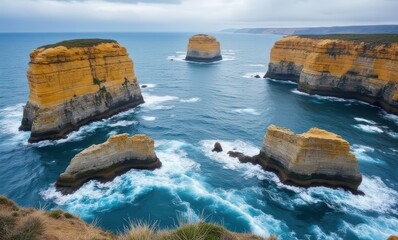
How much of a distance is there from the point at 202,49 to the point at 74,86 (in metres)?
89.2

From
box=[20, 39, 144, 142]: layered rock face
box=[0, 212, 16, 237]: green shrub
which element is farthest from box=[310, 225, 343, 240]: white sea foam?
box=[20, 39, 144, 142]: layered rock face

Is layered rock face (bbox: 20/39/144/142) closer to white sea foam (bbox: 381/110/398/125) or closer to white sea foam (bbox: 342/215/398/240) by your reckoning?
white sea foam (bbox: 342/215/398/240)

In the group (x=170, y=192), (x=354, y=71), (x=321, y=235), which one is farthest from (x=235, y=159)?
(x=354, y=71)

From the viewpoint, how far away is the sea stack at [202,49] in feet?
404

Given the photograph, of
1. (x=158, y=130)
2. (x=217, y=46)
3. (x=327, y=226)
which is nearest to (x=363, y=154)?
(x=327, y=226)

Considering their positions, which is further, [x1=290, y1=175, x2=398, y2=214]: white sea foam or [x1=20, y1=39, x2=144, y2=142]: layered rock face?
[x1=20, y1=39, x2=144, y2=142]: layered rock face

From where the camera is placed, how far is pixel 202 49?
125625 mm

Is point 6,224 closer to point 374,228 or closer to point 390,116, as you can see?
point 374,228

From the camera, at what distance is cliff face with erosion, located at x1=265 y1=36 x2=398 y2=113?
56.7 m

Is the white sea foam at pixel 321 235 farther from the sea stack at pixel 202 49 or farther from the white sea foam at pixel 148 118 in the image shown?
the sea stack at pixel 202 49

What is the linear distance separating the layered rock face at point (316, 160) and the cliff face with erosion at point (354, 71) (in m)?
35.8

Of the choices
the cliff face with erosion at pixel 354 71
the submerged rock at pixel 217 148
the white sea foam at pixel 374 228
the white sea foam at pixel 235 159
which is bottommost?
the white sea foam at pixel 374 228

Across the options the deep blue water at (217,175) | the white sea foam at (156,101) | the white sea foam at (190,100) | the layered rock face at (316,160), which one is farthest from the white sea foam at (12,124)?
the layered rock face at (316,160)

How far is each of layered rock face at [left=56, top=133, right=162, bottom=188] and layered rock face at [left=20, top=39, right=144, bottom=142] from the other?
14615 millimetres
